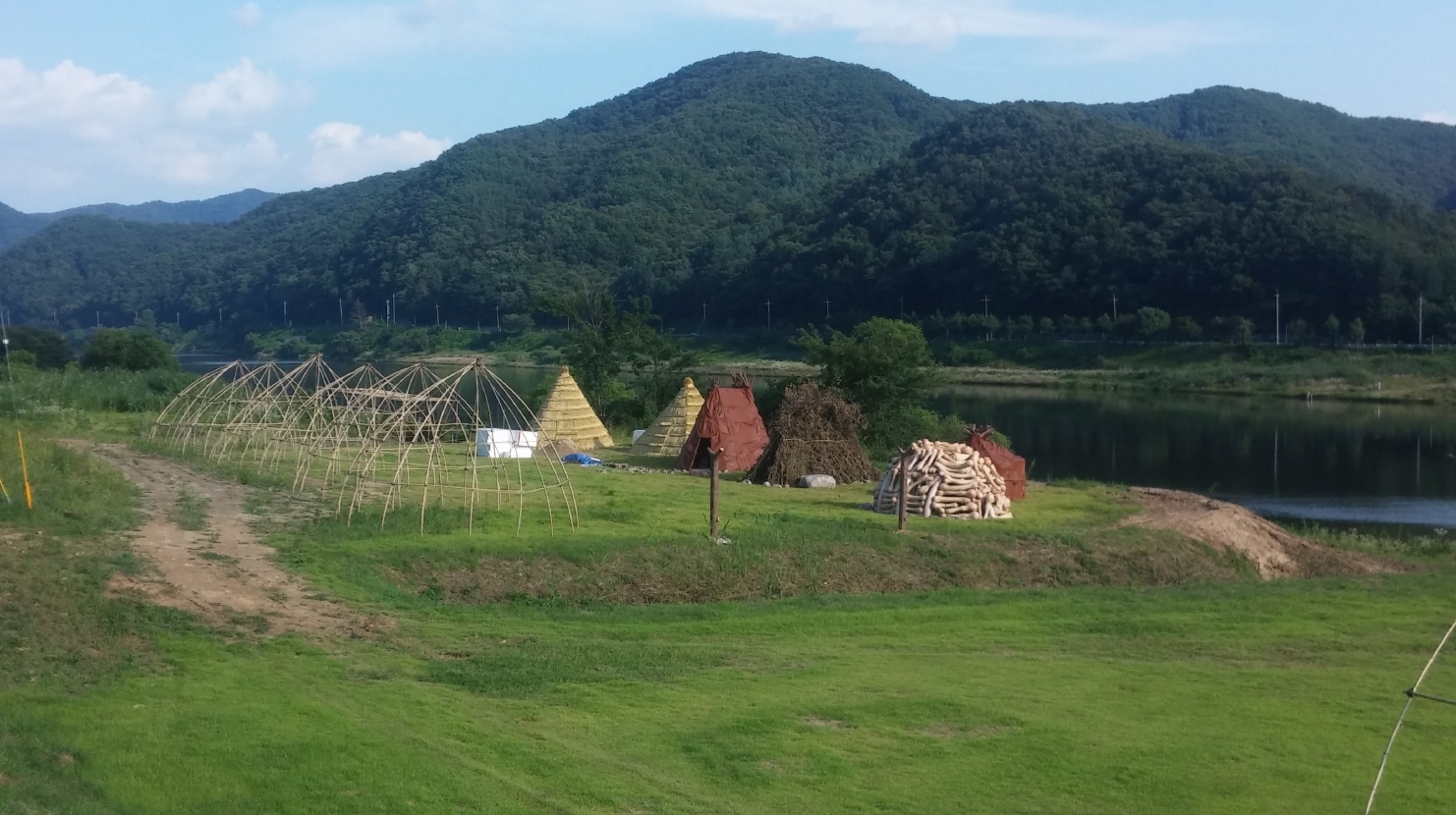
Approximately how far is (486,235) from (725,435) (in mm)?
111431

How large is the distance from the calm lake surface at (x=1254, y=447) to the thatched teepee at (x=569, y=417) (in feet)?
46.8

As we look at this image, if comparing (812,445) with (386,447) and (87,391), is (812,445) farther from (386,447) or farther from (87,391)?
(87,391)

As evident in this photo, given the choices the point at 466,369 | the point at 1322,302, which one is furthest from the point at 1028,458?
the point at 1322,302

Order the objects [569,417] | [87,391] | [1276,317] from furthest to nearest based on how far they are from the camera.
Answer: [1276,317] < [87,391] < [569,417]

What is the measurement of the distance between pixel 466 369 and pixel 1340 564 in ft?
54.9

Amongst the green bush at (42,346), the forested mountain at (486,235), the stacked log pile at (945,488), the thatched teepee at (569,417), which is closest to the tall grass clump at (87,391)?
the thatched teepee at (569,417)

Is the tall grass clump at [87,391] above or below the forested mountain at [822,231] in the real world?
below

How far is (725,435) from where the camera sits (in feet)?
111

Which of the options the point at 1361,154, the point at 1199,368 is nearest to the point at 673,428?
the point at 1199,368

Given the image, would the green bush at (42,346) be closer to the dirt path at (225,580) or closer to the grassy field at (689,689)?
the dirt path at (225,580)

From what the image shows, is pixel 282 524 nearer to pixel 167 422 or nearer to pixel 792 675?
pixel 792 675

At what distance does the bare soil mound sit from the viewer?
944 inches

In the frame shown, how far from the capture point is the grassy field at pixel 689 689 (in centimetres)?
914

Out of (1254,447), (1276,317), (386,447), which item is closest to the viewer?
(386,447)
